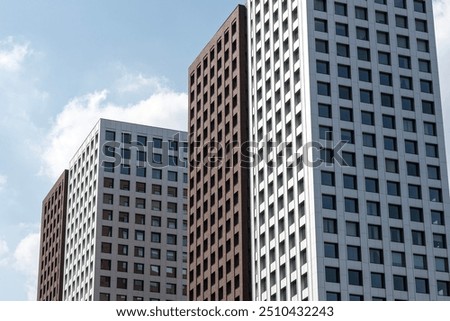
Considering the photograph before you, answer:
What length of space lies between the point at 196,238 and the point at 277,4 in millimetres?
30836

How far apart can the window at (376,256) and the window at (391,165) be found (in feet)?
31.3

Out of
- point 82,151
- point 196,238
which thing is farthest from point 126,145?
point 196,238

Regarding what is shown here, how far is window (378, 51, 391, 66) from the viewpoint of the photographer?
110375 millimetres

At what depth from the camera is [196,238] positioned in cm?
12612

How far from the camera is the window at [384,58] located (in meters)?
110

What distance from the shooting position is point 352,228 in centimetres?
10094

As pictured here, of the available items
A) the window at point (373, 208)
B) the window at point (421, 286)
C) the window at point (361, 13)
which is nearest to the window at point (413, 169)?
the window at point (373, 208)

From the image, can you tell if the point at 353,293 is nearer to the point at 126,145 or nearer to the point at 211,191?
the point at 211,191

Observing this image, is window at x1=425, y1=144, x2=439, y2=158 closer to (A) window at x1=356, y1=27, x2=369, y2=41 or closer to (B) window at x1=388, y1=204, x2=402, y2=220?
(B) window at x1=388, y1=204, x2=402, y2=220

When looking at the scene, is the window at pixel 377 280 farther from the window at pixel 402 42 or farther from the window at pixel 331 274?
the window at pixel 402 42

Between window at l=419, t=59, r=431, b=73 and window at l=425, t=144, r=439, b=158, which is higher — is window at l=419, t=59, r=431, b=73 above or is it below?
above

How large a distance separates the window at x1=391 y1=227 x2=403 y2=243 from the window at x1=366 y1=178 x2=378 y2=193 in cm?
448

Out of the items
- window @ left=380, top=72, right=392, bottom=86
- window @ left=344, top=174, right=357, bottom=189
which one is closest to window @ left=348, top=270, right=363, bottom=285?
window @ left=344, top=174, right=357, bottom=189

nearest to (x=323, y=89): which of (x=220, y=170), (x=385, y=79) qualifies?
(x=385, y=79)
